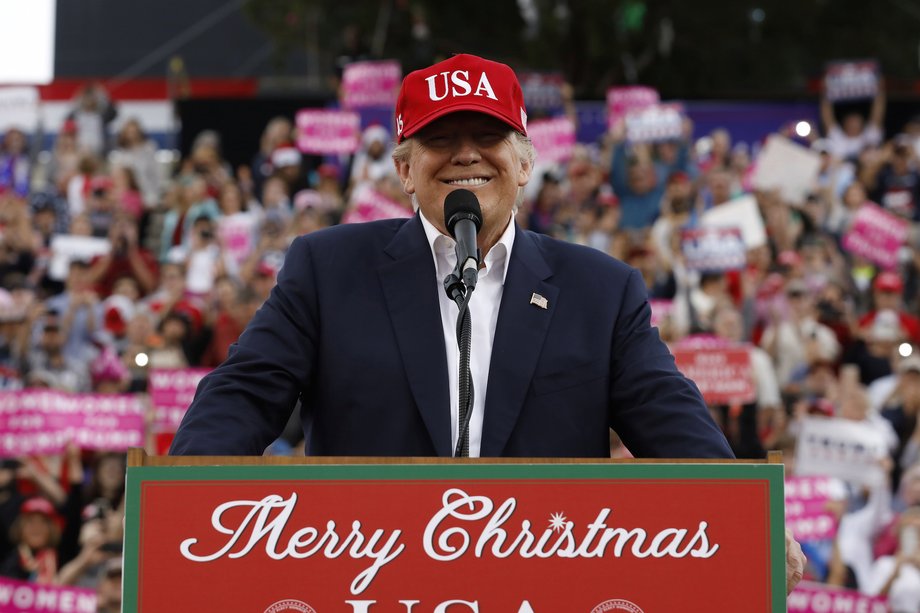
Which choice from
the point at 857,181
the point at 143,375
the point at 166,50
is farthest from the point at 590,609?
the point at 166,50

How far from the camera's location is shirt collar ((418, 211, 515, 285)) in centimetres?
337

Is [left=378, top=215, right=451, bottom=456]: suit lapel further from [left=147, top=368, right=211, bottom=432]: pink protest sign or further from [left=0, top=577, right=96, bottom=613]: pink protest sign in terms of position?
[left=147, top=368, right=211, bottom=432]: pink protest sign

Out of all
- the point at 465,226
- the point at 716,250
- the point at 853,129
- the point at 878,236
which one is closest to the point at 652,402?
the point at 465,226

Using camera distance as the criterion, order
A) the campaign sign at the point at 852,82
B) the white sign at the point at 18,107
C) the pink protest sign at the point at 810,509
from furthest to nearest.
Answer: the campaign sign at the point at 852,82 < the white sign at the point at 18,107 < the pink protest sign at the point at 810,509

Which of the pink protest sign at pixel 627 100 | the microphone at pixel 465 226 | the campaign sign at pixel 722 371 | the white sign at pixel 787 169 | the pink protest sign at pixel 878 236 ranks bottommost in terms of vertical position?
the microphone at pixel 465 226

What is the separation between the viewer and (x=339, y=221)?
13.8 m

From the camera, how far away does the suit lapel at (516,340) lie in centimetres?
315

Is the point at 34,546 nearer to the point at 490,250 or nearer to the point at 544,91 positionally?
the point at 490,250

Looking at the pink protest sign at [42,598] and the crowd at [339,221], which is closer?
the pink protest sign at [42,598]

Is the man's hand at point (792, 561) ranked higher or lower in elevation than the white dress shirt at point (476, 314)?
lower

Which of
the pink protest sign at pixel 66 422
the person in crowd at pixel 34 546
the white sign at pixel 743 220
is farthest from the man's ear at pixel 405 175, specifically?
the white sign at pixel 743 220

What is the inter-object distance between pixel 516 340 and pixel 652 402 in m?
0.29

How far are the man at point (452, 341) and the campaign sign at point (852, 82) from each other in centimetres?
1483

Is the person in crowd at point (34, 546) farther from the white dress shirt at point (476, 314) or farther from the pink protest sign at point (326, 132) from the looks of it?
the pink protest sign at point (326, 132)
